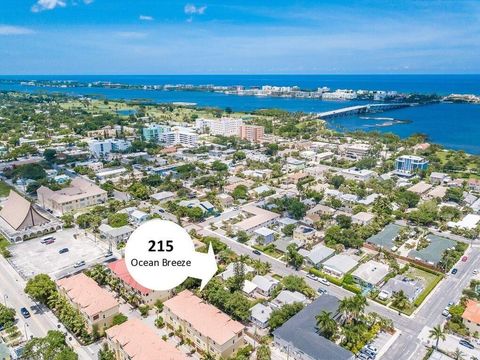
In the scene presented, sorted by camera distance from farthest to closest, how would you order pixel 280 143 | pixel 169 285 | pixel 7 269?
pixel 280 143 < pixel 7 269 < pixel 169 285

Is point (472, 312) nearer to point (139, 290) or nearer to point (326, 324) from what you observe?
point (326, 324)

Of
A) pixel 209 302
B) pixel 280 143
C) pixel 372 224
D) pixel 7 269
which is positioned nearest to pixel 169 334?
pixel 209 302

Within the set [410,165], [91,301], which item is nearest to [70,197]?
[91,301]

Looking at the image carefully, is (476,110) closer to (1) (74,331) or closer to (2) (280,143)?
(2) (280,143)

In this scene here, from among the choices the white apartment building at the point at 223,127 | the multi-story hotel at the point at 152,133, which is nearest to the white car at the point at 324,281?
the multi-story hotel at the point at 152,133

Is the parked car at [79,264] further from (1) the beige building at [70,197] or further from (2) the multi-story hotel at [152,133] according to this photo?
(2) the multi-story hotel at [152,133]

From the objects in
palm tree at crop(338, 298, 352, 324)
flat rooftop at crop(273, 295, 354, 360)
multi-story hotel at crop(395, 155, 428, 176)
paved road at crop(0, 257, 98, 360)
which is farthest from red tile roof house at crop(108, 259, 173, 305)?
multi-story hotel at crop(395, 155, 428, 176)

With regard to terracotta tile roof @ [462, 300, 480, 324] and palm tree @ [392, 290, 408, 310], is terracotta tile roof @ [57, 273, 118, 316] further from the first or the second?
terracotta tile roof @ [462, 300, 480, 324]
